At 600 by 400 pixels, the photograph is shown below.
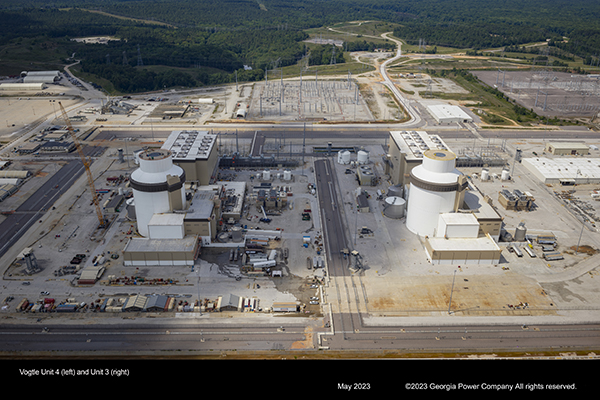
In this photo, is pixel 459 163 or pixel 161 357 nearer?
pixel 161 357

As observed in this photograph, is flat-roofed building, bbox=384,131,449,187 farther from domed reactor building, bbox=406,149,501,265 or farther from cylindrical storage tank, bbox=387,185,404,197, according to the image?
domed reactor building, bbox=406,149,501,265

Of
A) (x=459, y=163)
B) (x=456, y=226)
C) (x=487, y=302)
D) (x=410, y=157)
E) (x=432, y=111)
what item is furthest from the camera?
(x=432, y=111)

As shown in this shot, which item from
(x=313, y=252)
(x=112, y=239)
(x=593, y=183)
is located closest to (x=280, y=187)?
(x=313, y=252)

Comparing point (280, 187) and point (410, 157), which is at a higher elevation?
point (410, 157)

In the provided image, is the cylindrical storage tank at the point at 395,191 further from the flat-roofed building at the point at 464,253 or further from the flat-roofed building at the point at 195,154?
the flat-roofed building at the point at 195,154

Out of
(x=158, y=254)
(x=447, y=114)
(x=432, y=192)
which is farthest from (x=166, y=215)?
(x=447, y=114)

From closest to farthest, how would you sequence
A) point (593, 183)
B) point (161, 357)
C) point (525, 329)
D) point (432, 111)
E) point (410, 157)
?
point (161, 357)
point (525, 329)
point (410, 157)
point (593, 183)
point (432, 111)

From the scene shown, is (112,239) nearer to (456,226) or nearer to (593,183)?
(456,226)

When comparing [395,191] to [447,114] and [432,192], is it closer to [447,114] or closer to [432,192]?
[432,192]
